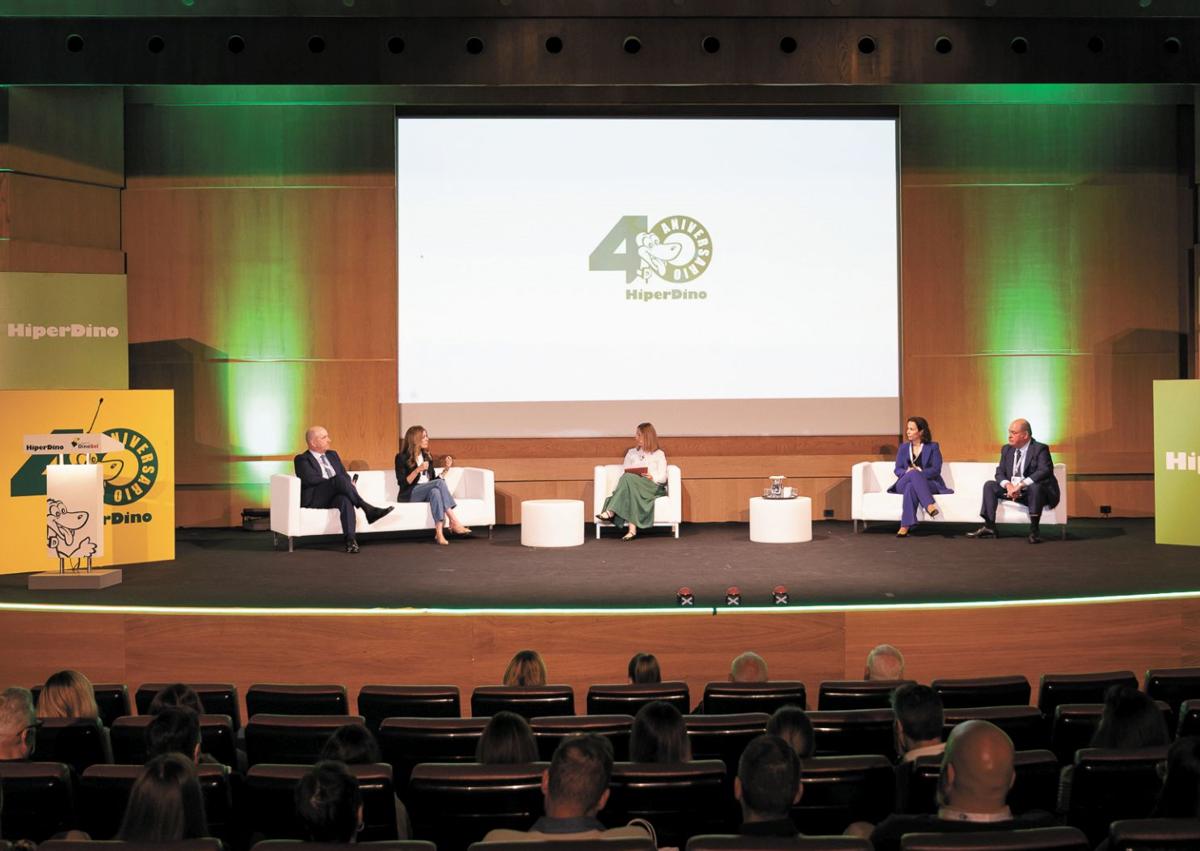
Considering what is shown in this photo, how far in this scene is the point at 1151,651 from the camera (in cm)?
542

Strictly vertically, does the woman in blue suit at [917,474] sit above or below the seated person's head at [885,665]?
above

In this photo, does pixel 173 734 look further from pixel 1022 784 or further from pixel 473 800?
pixel 1022 784

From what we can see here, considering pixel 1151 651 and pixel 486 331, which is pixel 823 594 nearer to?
pixel 1151 651

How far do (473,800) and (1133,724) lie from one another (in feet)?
5.08

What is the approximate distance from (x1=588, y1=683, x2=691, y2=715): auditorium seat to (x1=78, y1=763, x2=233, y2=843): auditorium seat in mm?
1303

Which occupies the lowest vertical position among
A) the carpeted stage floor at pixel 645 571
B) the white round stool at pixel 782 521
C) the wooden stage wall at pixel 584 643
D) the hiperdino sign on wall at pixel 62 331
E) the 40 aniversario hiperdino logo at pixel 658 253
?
the wooden stage wall at pixel 584 643

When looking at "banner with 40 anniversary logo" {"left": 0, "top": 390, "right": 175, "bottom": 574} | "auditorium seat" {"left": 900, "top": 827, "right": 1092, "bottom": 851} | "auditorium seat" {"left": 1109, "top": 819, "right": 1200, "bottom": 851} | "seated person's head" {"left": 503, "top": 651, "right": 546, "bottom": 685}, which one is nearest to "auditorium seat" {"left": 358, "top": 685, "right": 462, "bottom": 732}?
"seated person's head" {"left": 503, "top": 651, "right": 546, "bottom": 685}

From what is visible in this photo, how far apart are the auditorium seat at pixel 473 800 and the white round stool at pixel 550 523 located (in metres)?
5.77

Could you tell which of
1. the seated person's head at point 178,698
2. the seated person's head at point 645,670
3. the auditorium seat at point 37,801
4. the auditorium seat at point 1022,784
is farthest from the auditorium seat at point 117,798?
the seated person's head at point 645,670

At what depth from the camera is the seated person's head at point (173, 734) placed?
291cm

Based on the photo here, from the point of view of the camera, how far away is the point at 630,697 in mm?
3859

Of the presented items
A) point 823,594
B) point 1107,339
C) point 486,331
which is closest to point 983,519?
point 1107,339

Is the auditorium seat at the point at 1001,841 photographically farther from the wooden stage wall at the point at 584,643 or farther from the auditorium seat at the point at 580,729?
the wooden stage wall at the point at 584,643

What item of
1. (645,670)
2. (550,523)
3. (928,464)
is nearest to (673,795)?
(645,670)
